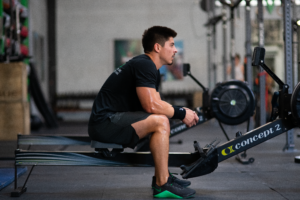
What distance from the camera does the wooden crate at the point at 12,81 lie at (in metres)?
5.86

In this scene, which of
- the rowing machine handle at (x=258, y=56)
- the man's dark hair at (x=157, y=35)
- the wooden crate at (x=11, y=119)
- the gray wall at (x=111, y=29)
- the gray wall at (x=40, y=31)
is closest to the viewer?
the man's dark hair at (x=157, y=35)

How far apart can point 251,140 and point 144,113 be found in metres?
0.83

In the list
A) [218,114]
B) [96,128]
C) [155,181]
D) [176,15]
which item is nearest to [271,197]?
[155,181]

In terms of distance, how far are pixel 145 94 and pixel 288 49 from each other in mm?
2609

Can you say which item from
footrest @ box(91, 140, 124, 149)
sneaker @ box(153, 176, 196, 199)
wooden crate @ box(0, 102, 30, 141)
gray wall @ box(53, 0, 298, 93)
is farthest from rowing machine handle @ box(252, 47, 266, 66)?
gray wall @ box(53, 0, 298, 93)

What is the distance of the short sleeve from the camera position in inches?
89.0

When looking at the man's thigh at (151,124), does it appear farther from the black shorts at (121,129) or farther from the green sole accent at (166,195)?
the green sole accent at (166,195)

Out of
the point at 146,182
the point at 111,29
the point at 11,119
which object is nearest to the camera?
the point at 146,182

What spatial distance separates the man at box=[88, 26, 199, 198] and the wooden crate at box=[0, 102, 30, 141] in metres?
3.88

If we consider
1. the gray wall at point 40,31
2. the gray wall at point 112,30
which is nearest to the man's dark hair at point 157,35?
the gray wall at point 40,31

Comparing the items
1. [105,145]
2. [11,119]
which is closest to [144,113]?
[105,145]

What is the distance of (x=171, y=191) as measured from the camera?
7.56 ft

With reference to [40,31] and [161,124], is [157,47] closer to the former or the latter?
[161,124]

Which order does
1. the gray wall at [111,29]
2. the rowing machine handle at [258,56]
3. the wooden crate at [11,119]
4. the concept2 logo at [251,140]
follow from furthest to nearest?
the gray wall at [111,29] → the wooden crate at [11,119] → the rowing machine handle at [258,56] → the concept2 logo at [251,140]
